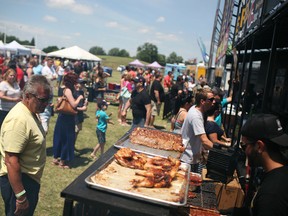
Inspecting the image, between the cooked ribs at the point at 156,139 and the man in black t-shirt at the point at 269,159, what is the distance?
1.94 meters

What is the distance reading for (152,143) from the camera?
166 inches

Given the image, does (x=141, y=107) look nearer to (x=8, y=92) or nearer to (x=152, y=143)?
(x=8, y=92)

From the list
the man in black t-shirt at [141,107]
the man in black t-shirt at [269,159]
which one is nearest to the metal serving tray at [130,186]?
the man in black t-shirt at [269,159]

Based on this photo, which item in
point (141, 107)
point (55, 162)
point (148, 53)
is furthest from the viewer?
point (148, 53)

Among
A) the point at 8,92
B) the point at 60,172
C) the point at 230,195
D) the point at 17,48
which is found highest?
the point at 17,48

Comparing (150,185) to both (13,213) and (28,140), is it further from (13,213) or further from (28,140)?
(13,213)

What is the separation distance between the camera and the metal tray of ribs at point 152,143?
3.86 metres

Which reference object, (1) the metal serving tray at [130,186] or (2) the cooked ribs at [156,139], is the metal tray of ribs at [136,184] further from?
(2) the cooked ribs at [156,139]

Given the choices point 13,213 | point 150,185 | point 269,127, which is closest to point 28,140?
point 13,213

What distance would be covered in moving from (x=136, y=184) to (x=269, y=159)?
1.17 metres

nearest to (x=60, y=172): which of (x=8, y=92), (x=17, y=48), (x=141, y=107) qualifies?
(x=8, y=92)

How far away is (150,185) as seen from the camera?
2.58m

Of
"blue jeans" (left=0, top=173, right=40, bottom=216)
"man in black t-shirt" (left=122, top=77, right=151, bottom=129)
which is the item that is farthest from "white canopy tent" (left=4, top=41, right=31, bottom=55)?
"blue jeans" (left=0, top=173, right=40, bottom=216)

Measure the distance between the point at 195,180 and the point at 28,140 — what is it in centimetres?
199
